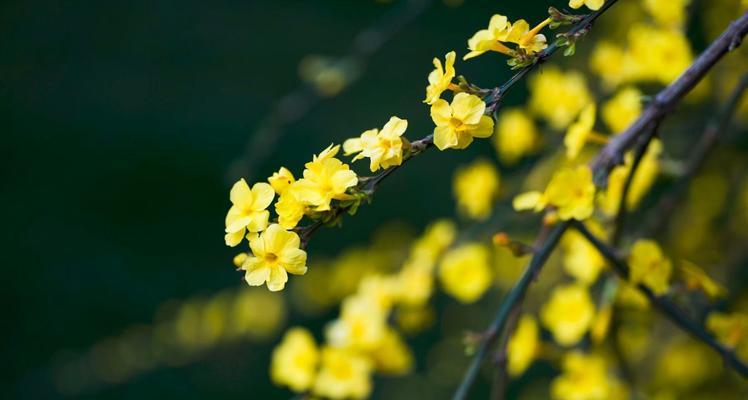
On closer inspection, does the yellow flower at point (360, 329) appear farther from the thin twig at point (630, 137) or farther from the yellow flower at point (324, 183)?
the yellow flower at point (324, 183)

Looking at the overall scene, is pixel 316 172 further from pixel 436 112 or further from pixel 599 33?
pixel 599 33

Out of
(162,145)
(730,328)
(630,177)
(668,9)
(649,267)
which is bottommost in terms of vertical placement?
(730,328)

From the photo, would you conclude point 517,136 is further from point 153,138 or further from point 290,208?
point 153,138

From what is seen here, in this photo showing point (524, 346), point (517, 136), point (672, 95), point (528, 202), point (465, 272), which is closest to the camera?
point (672, 95)

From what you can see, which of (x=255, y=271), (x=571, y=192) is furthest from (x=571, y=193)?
(x=255, y=271)

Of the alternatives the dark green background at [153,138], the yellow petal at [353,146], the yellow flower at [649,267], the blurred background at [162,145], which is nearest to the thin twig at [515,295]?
the yellow flower at [649,267]

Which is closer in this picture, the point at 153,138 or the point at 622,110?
the point at 622,110

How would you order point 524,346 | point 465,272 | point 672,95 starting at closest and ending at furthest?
1. point 672,95
2. point 524,346
3. point 465,272
